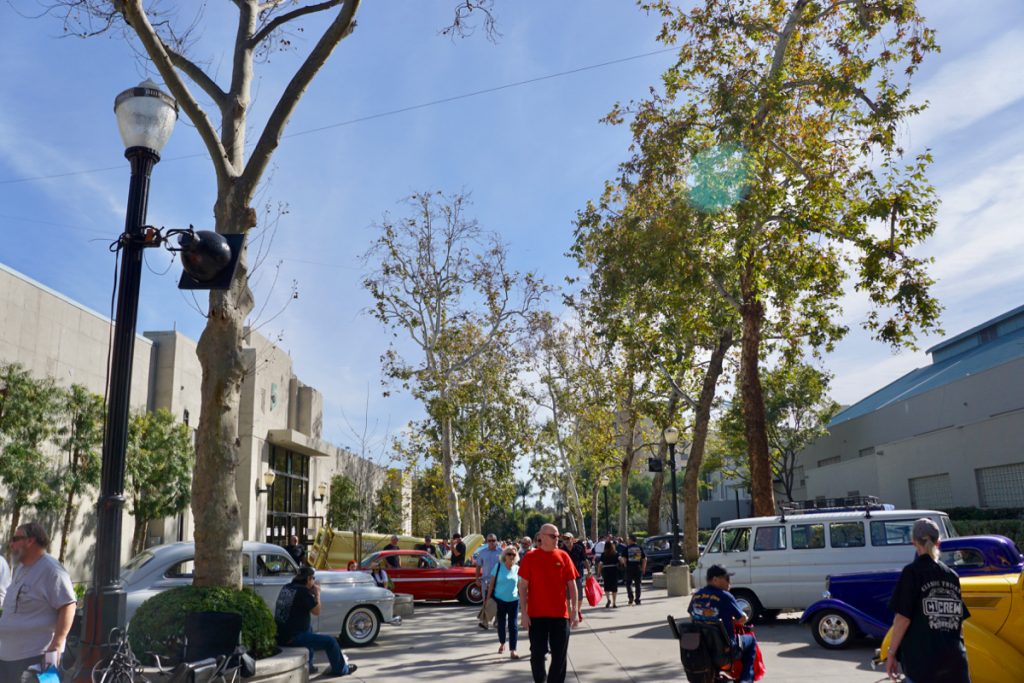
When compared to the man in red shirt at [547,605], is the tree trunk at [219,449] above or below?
above

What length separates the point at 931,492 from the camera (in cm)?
3191

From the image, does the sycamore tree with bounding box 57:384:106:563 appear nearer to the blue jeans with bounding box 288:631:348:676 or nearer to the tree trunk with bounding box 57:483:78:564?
the tree trunk with bounding box 57:483:78:564

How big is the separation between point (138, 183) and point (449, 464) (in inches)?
994

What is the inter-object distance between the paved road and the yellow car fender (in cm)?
220

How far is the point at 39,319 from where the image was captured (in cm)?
2350

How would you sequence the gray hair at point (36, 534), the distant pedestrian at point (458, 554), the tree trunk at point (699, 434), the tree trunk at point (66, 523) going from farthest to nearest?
the tree trunk at point (699, 434) < the distant pedestrian at point (458, 554) < the tree trunk at point (66, 523) < the gray hair at point (36, 534)

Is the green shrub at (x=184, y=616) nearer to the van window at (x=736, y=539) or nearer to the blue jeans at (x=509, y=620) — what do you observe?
the blue jeans at (x=509, y=620)

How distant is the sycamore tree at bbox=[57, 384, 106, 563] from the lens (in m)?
22.3

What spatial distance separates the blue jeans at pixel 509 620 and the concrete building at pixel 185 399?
8390 mm

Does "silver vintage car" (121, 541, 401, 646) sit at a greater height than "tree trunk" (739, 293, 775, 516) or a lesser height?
lesser

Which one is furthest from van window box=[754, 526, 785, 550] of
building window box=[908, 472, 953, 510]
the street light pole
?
building window box=[908, 472, 953, 510]

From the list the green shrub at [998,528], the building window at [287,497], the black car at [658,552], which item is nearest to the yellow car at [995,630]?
the green shrub at [998,528]

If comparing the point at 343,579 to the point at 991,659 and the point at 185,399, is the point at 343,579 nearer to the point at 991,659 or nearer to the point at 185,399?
the point at 991,659

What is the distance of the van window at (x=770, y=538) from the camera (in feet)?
49.1
